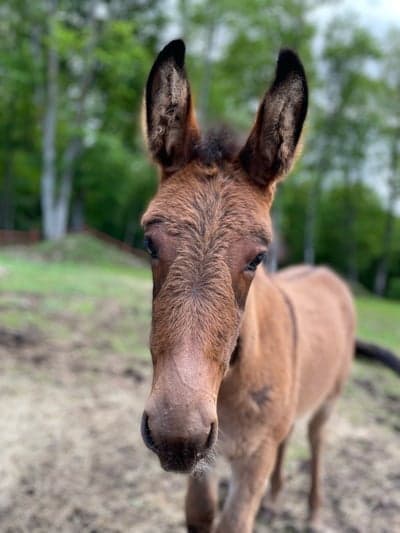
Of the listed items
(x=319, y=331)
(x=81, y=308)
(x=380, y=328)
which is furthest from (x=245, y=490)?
(x=380, y=328)

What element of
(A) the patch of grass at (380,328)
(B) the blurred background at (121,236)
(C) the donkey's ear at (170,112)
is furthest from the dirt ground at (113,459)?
(A) the patch of grass at (380,328)

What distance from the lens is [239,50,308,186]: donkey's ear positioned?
2.22 metres

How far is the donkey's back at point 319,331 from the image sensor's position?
3.59 meters

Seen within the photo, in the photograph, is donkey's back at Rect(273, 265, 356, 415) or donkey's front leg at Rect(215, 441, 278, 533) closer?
donkey's front leg at Rect(215, 441, 278, 533)

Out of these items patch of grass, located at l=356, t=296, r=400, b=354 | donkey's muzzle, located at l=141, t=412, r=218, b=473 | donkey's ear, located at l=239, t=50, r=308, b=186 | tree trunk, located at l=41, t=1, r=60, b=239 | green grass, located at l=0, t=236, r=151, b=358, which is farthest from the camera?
tree trunk, located at l=41, t=1, r=60, b=239

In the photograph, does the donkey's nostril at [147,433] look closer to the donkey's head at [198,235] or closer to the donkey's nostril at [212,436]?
the donkey's head at [198,235]

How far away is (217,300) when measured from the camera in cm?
189

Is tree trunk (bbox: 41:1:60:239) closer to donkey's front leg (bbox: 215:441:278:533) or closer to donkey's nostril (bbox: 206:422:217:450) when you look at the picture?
donkey's front leg (bbox: 215:441:278:533)

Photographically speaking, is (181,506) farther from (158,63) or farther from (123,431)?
(158,63)

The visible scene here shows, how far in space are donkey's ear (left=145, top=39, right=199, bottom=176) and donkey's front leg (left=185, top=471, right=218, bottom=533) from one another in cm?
186

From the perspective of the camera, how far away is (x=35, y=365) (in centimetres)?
628

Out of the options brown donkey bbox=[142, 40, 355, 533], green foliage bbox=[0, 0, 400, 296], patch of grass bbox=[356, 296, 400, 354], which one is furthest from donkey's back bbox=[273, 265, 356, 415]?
green foliage bbox=[0, 0, 400, 296]

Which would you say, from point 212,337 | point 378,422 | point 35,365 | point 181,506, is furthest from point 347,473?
point 35,365

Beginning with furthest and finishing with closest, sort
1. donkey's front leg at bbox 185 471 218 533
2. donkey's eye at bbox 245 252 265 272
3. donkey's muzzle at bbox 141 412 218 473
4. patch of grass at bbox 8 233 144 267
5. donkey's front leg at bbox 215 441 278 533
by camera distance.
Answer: patch of grass at bbox 8 233 144 267 → donkey's front leg at bbox 185 471 218 533 → donkey's front leg at bbox 215 441 278 533 → donkey's eye at bbox 245 252 265 272 → donkey's muzzle at bbox 141 412 218 473
